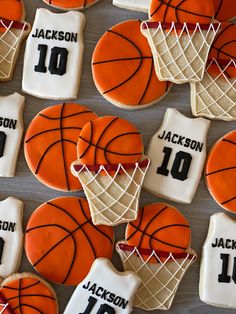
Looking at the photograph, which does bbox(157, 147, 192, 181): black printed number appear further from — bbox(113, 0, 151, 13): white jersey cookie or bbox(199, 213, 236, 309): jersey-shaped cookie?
bbox(113, 0, 151, 13): white jersey cookie

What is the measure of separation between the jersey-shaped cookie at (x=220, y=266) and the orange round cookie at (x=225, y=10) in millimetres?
510

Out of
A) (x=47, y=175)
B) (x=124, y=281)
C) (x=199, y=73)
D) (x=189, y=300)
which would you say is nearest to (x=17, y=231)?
(x=47, y=175)

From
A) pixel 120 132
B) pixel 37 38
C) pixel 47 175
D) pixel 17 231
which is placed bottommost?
pixel 17 231

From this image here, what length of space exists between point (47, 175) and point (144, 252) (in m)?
0.30

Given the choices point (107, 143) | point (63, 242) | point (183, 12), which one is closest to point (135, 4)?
point (183, 12)

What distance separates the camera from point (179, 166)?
1.22m

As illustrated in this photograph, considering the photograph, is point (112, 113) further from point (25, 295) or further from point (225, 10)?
point (25, 295)

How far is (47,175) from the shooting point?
1.21 metres

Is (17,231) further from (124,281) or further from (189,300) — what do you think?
(189,300)

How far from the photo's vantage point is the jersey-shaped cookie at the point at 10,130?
48.0 inches

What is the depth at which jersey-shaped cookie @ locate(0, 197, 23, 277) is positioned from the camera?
1196 mm

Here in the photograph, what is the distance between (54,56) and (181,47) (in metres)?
0.32

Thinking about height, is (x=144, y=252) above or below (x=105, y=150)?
below

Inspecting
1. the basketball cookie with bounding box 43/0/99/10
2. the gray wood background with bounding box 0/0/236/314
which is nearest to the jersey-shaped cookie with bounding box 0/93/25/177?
the gray wood background with bounding box 0/0/236/314
